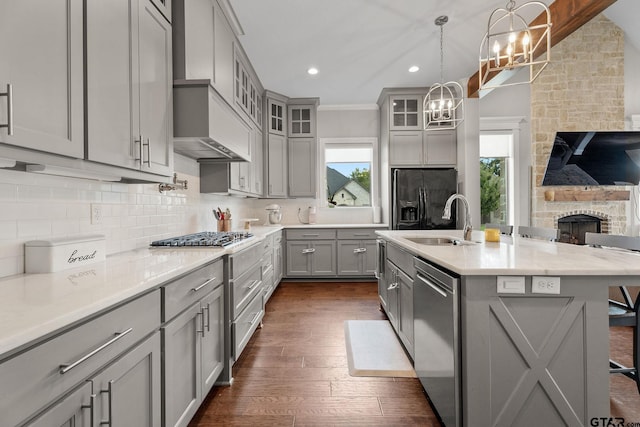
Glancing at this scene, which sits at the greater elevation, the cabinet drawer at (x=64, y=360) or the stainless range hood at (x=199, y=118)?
the stainless range hood at (x=199, y=118)

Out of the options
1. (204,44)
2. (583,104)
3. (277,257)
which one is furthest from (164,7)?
(583,104)

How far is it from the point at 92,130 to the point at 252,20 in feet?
7.83

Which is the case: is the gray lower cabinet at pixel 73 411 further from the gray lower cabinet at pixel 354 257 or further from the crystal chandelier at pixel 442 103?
the gray lower cabinet at pixel 354 257

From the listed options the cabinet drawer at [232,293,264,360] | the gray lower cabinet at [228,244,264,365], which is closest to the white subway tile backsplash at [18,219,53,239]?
the gray lower cabinet at [228,244,264,365]

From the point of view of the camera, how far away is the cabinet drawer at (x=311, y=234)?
4.80m

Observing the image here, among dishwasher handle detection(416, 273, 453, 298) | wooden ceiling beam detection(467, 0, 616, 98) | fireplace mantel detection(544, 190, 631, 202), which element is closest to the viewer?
dishwasher handle detection(416, 273, 453, 298)

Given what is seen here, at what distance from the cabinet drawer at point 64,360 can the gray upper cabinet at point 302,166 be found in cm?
410

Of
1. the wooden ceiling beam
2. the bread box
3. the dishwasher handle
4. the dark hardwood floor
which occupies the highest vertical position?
the wooden ceiling beam

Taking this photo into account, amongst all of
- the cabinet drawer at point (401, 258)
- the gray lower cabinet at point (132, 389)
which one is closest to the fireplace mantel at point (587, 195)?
the cabinet drawer at point (401, 258)

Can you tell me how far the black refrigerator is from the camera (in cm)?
452

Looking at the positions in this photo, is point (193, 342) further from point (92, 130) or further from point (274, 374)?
point (92, 130)

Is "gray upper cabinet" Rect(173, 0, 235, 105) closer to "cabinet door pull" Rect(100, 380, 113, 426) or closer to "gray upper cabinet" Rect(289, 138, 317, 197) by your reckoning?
"cabinet door pull" Rect(100, 380, 113, 426)

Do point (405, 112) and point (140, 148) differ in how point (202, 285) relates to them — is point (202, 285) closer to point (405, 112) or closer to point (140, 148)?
point (140, 148)

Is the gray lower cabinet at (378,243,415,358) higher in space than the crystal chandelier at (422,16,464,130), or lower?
lower
